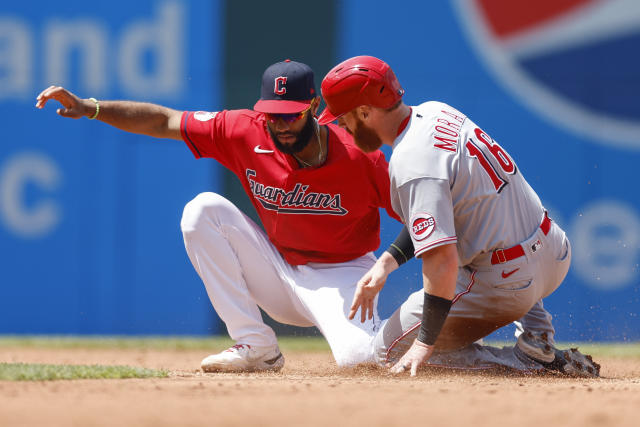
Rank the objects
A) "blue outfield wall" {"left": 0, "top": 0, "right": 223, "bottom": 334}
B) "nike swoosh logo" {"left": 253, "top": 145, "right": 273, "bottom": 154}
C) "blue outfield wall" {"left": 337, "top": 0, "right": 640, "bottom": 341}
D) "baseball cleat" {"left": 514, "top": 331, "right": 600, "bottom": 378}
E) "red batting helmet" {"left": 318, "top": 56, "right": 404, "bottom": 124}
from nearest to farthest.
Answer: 1. "red batting helmet" {"left": 318, "top": 56, "right": 404, "bottom": 124}
2. "baseball cleat" {"left": 514, "top": 331, "right": 600, "bottom": 378}
3. "nike swoosh logo" {"left": 253, "top": 145, "right": 273, "bottom": 154}
4. "blue outfield wall" {"left": 337, "top": 0, "right": 640, "bottom": 341}
5. "blue outfield wall" {"left": 0, "top": 0, "right": 223, "bottom": 334}

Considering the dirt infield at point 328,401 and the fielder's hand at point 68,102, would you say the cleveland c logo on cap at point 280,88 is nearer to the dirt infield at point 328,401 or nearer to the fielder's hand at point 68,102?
the fielder's hand at point 68,102

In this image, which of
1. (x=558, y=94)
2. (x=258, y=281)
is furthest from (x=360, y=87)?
(x=558, y=94)

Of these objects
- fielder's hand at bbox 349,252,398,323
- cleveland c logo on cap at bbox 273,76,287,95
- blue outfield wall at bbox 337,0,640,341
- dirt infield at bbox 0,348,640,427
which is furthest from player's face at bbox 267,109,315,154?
blue outfield wall at bbox 337,0,640,341

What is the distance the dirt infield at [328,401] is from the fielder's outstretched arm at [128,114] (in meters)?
1.30

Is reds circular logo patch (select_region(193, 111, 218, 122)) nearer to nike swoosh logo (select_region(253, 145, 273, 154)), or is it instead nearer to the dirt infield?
nike swoosh logo (select_region(253, 145, 273, 154))

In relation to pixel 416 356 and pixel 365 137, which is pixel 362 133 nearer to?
pixel 365 137

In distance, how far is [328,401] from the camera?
314cm

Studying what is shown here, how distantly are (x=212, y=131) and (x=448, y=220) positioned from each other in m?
1.53

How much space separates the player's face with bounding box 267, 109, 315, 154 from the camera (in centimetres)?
438

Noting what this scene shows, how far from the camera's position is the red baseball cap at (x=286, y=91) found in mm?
4332

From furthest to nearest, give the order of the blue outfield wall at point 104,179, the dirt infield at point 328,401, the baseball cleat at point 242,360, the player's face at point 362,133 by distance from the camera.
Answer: the blue outfield wall at point 104,179, the baseball cleat at point 242,360, the player's face at point 362,133, the dirt infield at point 328,401

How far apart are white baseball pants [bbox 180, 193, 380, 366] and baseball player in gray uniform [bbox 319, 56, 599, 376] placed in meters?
0.34

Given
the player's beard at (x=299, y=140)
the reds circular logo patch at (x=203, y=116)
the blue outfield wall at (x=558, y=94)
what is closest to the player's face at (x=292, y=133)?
the player's beard at (x=299, y=140)

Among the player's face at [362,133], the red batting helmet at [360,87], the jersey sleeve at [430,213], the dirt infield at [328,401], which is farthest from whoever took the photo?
the player's face at [362,133]
